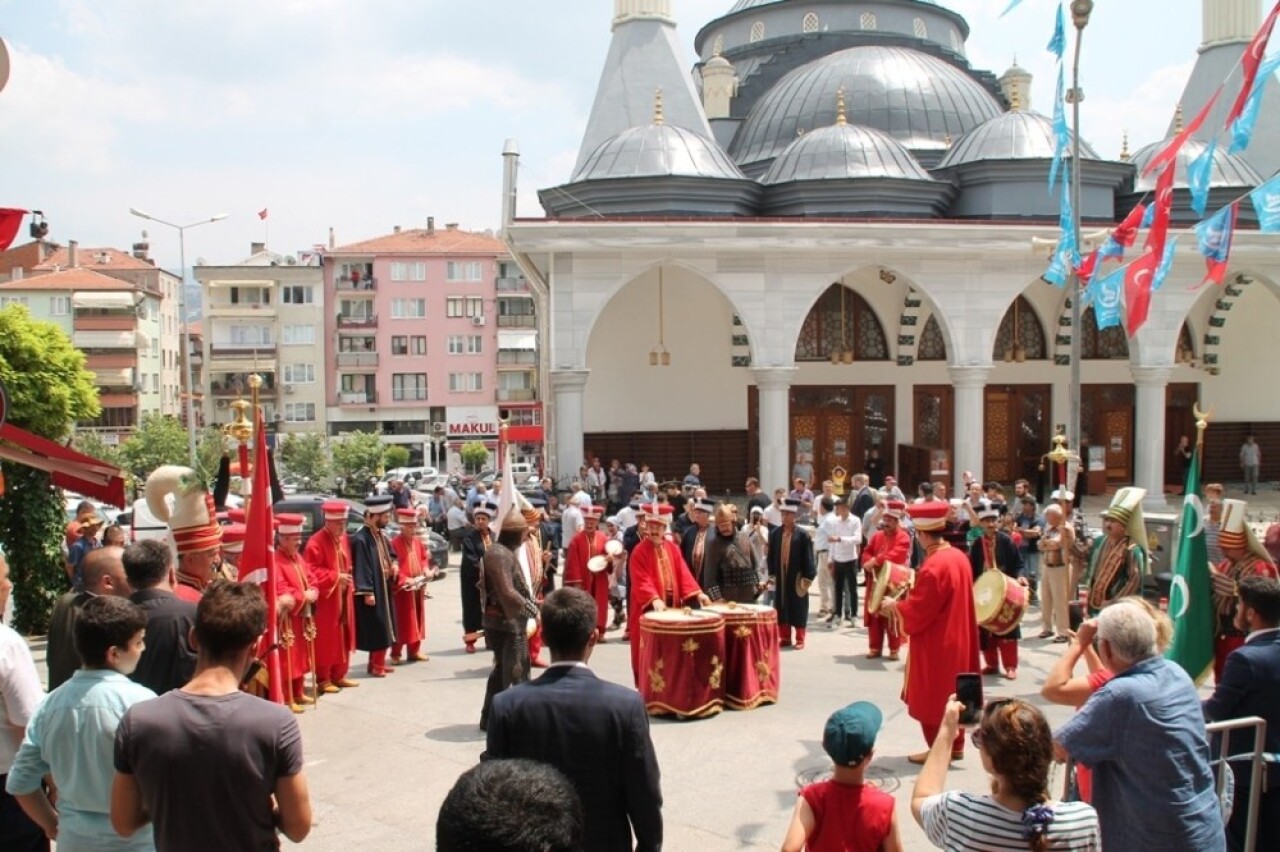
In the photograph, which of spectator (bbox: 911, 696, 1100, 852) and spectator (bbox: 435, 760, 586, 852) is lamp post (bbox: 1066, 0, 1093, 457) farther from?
spectator (bbox: 435, 760, 586, 852)

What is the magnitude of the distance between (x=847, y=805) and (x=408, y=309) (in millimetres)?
51437

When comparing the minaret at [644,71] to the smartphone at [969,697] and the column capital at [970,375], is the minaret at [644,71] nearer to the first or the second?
the column capital at [970,375]

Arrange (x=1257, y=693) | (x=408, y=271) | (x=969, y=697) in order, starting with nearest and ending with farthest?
(x=969, y=697), (x=1257, y=693), (x=408, y=271)

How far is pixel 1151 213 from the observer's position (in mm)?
11539

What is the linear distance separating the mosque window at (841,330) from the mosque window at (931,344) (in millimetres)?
814

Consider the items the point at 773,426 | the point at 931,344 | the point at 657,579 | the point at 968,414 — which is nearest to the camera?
the point at 657,579

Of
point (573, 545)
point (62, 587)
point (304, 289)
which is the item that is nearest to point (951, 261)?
point (573, 545)

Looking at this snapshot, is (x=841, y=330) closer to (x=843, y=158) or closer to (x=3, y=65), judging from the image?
(x=843, y=158)

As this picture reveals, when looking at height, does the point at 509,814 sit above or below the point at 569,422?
below

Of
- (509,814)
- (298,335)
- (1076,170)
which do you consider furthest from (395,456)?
(509,814)

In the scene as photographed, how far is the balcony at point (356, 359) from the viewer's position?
174ft

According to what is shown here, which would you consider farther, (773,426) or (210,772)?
(773,426)

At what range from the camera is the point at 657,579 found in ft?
29.7

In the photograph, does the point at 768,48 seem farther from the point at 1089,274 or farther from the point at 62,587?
the point at 62,587
